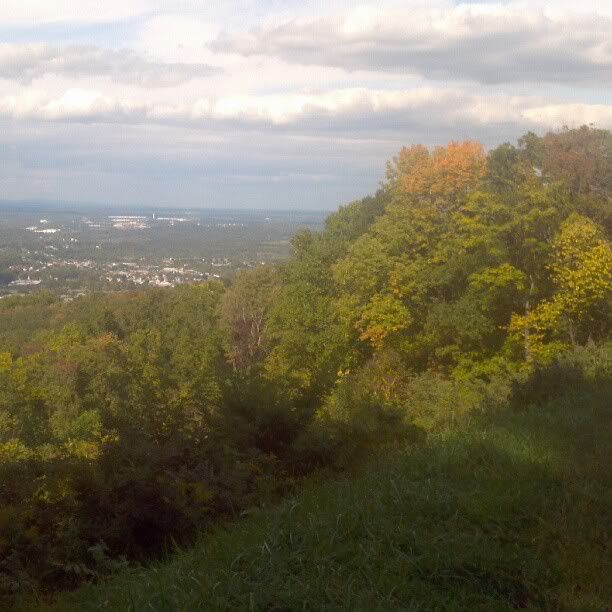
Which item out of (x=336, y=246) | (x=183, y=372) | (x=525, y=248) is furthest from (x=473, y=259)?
(x=336, y=246)

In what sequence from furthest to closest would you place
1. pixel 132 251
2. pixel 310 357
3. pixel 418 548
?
1. pixel 132 251
2. pixel 310 357
3. pixel 418 548

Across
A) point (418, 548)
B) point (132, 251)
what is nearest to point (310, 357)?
point (418, 548)

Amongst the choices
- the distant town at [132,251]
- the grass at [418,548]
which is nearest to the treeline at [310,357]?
the grass at [418,548]

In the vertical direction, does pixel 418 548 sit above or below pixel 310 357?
above

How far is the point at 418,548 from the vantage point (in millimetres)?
5348

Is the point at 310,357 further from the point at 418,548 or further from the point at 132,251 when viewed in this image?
the point at 132,251

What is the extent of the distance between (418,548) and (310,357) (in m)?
26.7

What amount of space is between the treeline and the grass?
1.16 m

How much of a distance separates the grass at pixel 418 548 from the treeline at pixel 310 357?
1155mm

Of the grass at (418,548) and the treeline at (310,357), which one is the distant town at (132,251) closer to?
the treeline at (310,357)

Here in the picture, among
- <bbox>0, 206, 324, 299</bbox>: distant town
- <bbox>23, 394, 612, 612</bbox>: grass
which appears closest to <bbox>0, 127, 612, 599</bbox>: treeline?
<bbox>23, 394, 612, 612</bbox>: grass

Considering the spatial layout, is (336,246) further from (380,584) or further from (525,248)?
(380,584)

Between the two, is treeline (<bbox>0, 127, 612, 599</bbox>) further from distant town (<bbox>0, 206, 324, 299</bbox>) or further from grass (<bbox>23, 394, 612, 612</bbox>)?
distant town (<bbox>0, 206, 324, 299</bbox>)

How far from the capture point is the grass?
4723 millimetres
